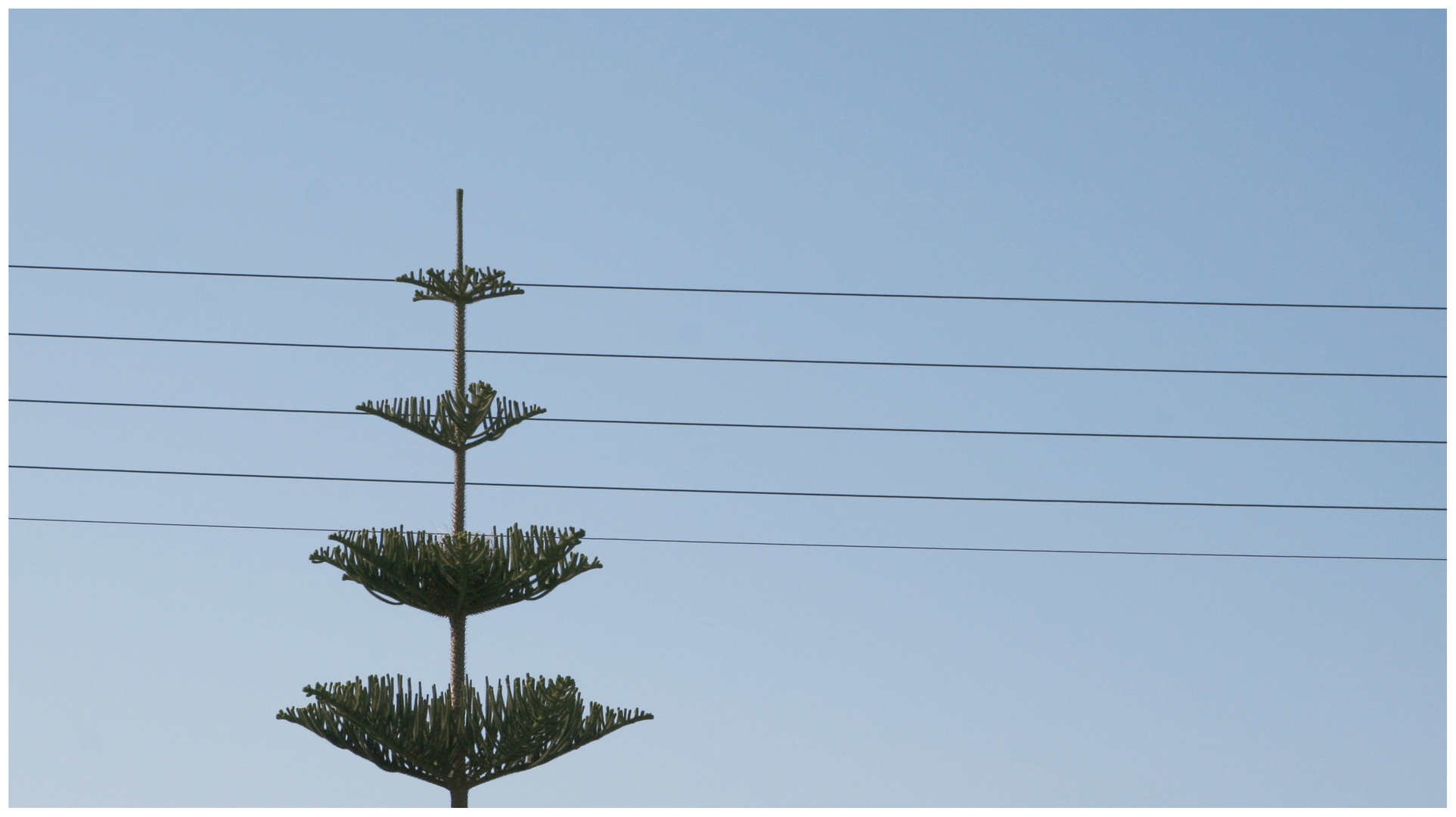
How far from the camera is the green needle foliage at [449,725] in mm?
12523

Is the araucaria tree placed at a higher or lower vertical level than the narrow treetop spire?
lower

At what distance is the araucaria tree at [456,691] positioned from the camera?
12562 millimetres

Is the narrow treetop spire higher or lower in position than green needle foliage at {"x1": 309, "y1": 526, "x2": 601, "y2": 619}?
higher

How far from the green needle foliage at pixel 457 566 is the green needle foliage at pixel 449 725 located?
2.14 ft

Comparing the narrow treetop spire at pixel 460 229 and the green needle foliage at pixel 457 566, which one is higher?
the narrow treetop spire at pixel 460 229

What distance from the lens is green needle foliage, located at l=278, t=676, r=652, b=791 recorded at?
12.5m

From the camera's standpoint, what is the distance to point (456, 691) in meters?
12.8

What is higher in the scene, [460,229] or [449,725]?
[460,229]

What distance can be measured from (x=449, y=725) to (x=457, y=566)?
119 cm

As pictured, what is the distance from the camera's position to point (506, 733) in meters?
12.6

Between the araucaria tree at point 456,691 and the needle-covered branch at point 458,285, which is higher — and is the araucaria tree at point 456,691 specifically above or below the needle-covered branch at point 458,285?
below

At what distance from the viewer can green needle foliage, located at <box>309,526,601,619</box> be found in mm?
12695

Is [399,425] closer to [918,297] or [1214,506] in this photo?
[918,297]

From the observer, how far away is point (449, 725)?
41.3 ft
